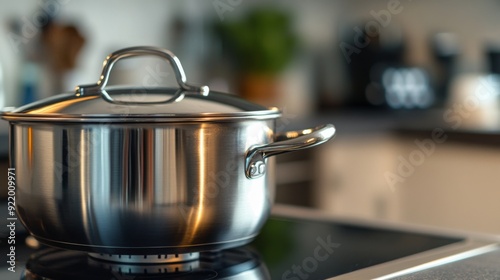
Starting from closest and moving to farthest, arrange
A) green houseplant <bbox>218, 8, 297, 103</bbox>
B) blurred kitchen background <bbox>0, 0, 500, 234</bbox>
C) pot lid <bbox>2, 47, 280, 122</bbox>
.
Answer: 1. pot lid <bbox>2, 47, 280, 122</bbox>
2. blurred kitchen background <bbox>0, 0, 500, 234</bbox>
3. green houseplant <bbox>218, 8, 297, 103</bbox>

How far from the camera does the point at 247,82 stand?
265 centimetres

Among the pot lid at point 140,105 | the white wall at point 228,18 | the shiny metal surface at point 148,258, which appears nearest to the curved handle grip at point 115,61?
the pot lid at point 140,105

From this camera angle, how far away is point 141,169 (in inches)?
22.0

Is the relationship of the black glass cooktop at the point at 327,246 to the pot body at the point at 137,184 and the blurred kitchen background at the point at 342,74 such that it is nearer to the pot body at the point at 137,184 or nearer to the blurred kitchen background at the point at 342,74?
the pot body at the point at 137,184

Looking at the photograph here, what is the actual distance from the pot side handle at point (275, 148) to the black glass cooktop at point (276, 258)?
9cm

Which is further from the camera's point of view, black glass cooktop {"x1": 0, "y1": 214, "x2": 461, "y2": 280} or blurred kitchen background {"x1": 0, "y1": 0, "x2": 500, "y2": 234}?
blurred kitchen background {"x1": 0, "y1": 0, "x2": 500, "y2": 234}

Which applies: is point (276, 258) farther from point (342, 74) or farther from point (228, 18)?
point (342, 74)

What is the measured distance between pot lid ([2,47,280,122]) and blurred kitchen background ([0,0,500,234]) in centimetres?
107

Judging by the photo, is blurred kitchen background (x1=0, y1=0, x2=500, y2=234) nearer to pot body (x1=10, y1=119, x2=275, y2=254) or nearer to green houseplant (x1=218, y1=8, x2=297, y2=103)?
green houseplant (x1=218, y1=8, x2=297, y2=103)

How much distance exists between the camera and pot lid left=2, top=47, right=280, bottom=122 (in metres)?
0.56

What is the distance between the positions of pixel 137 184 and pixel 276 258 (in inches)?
7.4

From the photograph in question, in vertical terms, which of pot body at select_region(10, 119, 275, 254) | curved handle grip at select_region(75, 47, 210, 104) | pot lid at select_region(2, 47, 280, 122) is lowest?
pot body at select_region(10, 119, 275, 254)

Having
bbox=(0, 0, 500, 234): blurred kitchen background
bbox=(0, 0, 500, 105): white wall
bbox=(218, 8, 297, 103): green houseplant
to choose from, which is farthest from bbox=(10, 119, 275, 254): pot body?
bbox=(218, 8, 297, 103): green houseplant

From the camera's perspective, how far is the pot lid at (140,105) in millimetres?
555
